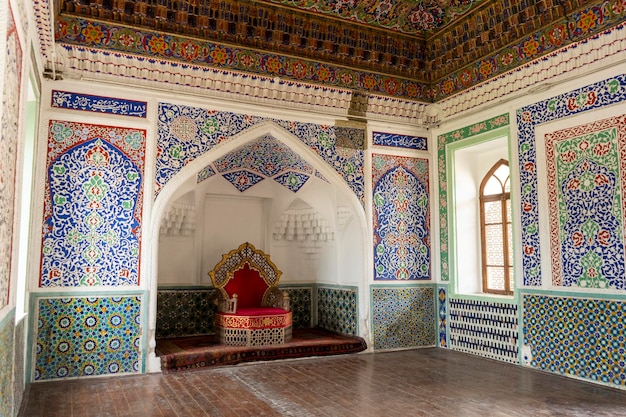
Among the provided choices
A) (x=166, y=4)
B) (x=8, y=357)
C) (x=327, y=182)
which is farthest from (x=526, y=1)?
(x=8, y=357)

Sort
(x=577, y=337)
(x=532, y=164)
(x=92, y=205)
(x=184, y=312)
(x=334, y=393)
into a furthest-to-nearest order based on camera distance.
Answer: (x=184, y=312) → (x=532, y=164) → (x=92, y=205) → (x=577, y=337) → (x=334, y=393)

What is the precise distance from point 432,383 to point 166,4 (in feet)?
11.7

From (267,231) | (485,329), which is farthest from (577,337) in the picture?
(267,231)

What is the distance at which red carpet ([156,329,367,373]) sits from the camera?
4328mm

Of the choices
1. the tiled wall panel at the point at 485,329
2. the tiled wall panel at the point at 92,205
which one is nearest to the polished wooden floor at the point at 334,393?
the tiled wall panel at the point at 485,329

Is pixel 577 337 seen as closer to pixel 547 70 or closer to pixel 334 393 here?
pixel 334 393

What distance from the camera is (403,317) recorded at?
5.24 m

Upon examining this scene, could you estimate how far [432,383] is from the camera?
12.7ft

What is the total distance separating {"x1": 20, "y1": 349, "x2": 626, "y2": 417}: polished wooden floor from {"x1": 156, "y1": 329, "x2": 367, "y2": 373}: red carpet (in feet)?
0.48

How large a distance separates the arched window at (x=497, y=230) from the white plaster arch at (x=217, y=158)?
3.86ft

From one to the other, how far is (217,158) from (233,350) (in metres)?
1.65

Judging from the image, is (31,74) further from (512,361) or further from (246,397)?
(512,361)

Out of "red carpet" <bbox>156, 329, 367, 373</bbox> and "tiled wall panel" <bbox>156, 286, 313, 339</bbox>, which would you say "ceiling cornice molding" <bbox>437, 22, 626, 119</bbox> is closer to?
"red carpet" <bbox>156, 329, 367, 373</bbox>

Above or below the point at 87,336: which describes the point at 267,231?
above
